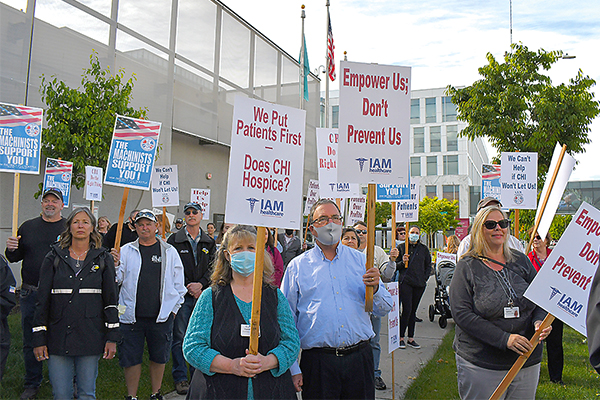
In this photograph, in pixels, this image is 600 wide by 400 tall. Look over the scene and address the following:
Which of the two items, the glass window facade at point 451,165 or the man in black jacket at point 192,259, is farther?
the glass window facade at point 451,165

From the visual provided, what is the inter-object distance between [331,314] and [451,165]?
59698mm

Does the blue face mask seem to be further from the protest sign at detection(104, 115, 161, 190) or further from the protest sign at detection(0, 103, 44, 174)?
the protest sign at detection(0, 103, 44, 174)

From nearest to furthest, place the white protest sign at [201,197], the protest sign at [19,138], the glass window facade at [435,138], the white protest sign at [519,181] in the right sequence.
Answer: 1. the protest sign at [19,138]
2. the white protest sign at [519,181]
3. the white protest sign at [201,197]
4. the glass window facade at [435,138]

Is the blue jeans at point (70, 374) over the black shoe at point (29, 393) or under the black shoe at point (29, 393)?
over

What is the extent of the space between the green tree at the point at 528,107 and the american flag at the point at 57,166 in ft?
39.6

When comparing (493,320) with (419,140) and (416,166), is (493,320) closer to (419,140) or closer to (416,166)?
(416,166)

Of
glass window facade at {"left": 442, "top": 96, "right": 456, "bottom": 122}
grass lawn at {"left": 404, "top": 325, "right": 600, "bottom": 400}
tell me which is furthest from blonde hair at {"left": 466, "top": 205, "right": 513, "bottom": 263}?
glass window facade at {"left": 442, "top": 96, "right": 456, "bottom": 122}

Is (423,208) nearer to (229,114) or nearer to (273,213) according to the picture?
(229,114)

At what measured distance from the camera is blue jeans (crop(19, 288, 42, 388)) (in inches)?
215

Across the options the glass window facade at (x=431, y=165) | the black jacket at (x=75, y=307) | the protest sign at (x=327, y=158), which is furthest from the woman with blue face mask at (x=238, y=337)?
the glass window facade at (x=431, y=165)

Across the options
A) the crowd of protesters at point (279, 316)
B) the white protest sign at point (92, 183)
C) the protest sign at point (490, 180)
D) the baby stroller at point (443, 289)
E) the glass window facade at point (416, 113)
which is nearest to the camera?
the crowd of protesters at point (279, 316)

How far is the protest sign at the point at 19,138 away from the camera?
6871 mm

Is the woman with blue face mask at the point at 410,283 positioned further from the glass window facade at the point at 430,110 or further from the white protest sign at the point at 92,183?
the glass window facade at the point at 430,110

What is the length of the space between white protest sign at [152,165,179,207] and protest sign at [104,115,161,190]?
3.46 metres
